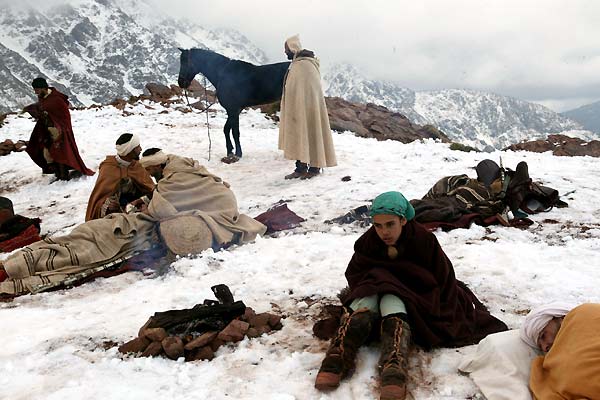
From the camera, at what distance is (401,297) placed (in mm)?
3002

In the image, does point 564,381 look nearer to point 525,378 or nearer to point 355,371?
point 525,378

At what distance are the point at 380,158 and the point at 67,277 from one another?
21.5 feet

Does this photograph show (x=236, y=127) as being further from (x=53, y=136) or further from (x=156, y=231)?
(x=156, y=231)

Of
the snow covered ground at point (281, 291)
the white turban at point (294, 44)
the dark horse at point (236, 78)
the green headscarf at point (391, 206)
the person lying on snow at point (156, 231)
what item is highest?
the white turban at point (294, 44)

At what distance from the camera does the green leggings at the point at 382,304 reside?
2.95 meters

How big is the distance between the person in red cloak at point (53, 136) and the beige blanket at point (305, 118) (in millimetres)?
3952

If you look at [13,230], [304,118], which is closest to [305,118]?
[304,118]

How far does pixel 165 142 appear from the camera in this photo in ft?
36.9

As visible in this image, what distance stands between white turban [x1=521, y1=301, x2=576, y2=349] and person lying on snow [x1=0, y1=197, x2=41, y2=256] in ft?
18.5

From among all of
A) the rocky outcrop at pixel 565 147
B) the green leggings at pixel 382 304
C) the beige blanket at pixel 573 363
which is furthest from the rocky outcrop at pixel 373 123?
the beige blanket at pixel 573 363

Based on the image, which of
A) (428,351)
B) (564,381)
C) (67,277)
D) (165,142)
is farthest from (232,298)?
(165,142)

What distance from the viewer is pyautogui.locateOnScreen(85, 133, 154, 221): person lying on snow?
231 inches

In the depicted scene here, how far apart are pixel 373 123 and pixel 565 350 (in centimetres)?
1389

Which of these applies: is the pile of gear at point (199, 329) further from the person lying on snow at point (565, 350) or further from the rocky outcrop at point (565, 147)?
the rocky outcrop at point (565, 147)
